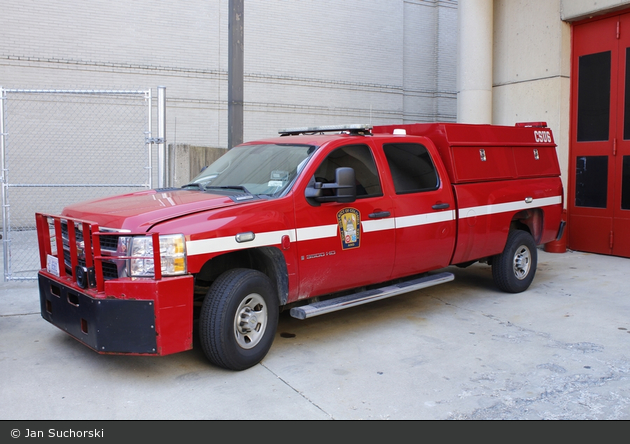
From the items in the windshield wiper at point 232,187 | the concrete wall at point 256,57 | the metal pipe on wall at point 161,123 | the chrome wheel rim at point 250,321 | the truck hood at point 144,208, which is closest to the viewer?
the truck hood at point 144,208

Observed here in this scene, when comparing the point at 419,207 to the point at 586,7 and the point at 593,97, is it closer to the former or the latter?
the point at 593,97

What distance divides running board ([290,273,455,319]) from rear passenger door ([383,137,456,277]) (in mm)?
139

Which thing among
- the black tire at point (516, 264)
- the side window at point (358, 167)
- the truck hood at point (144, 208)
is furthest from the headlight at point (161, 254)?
the black tire at point (516, 264)

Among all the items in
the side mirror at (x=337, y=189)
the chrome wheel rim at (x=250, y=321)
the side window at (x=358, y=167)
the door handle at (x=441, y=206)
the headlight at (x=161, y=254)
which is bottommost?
the chrome wheel rim at (x=250, y=321)

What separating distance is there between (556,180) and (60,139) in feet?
34.2

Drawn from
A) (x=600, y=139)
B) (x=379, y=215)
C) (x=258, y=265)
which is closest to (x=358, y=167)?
(x=379, y=215)

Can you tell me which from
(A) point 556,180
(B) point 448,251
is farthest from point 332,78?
(B) point 448,251

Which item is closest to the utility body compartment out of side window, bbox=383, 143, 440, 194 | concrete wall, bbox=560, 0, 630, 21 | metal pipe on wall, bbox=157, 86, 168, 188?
side window, bbox=383, 143, 440, 194

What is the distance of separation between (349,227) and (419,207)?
3.43 feet

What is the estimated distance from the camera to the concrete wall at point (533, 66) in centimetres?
1068

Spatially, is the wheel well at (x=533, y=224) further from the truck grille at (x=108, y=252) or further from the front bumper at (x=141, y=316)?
the truck grille at (x=108, y=252)

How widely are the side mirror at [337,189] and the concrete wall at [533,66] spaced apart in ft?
22.3

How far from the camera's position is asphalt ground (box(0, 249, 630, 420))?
4156 mm

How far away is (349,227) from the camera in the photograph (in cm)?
559
